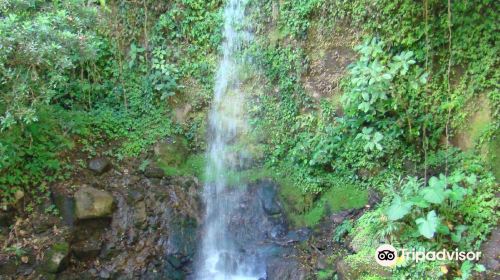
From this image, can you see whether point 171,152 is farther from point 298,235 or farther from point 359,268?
point 359,268

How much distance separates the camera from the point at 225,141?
798cm

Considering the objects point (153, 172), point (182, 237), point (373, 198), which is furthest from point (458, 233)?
point (153, 172)

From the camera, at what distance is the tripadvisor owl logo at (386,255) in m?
4.94

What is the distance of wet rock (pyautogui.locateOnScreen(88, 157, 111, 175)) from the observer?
7059mm

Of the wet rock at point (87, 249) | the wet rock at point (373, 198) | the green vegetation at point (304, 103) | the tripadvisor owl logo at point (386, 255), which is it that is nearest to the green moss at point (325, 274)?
the green vegetation at point (304, 103)

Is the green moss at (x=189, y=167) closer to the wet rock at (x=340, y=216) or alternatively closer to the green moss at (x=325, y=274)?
the wet rock at (x=340, y=216)

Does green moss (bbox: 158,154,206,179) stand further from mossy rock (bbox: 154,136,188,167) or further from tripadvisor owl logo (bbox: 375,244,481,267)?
tripadvisor owl logo (bbox: 375,244,481,267)

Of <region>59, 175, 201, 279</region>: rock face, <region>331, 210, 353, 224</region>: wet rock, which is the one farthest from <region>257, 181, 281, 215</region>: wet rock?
<region>59, 175, 201, 279</region>: rock face

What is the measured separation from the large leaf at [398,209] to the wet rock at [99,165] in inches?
184

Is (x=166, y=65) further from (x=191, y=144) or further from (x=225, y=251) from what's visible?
(x=225, y=251)

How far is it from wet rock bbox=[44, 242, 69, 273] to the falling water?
200 centimetres

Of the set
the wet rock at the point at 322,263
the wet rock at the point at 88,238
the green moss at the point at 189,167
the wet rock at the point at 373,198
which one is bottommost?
the wet rock at the point at 322,263

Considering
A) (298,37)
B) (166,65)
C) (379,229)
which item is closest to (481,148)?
(379,229)

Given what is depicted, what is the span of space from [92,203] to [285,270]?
309cm
